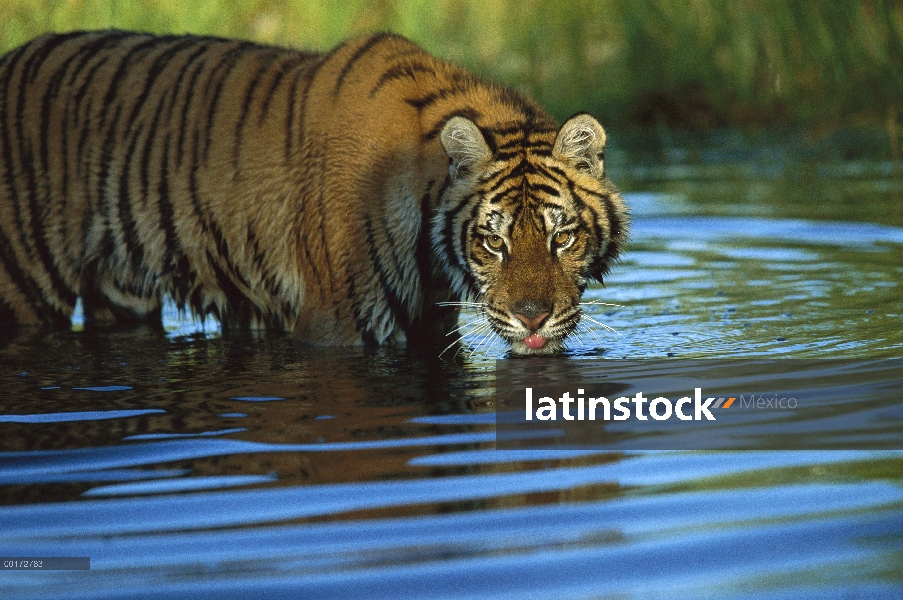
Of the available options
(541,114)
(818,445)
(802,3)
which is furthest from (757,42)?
(818,445)

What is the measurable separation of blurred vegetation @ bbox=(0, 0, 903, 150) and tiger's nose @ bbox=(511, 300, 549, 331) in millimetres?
6400

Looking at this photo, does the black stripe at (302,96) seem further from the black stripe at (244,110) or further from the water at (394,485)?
the water at (394,485)

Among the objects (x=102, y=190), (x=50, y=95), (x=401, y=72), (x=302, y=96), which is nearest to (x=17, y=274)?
(x=102, y=190)

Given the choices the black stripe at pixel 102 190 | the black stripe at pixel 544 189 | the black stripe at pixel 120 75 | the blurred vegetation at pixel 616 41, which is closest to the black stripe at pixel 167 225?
the black stripe at pixel 102 190

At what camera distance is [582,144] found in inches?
193

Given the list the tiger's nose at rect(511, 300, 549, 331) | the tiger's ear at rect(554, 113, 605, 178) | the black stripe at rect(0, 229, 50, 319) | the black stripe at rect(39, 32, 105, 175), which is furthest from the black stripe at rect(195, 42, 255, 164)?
the tiger's nose at rect(511, 300, 549, 331)

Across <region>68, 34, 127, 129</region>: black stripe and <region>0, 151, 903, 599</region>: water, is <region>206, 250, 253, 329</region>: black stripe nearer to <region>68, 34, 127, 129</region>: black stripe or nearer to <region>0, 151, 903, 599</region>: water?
<region>0, 151, 903, 599</region>: water

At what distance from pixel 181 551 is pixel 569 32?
9.90 metres

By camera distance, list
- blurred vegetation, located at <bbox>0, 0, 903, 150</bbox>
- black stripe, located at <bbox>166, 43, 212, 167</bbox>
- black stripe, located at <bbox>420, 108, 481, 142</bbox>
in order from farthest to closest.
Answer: blurred vegetation, located at <bbox>0, 0, 903, 150</bbox>
black stripe, located at <bbox>166, 43, 212, 167</bbox>
black stripe, located at <bbox>420, 108, 481, 142</bbox>

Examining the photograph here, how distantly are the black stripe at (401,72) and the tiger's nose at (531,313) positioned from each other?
116cm

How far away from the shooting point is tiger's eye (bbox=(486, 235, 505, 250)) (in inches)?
189

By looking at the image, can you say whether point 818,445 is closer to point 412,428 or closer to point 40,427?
point 412,428

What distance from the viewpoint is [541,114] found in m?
5.25

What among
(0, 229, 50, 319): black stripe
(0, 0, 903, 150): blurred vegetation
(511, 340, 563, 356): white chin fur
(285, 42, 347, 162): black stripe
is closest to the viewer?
(511, 340, 563, 356): white chin fur
